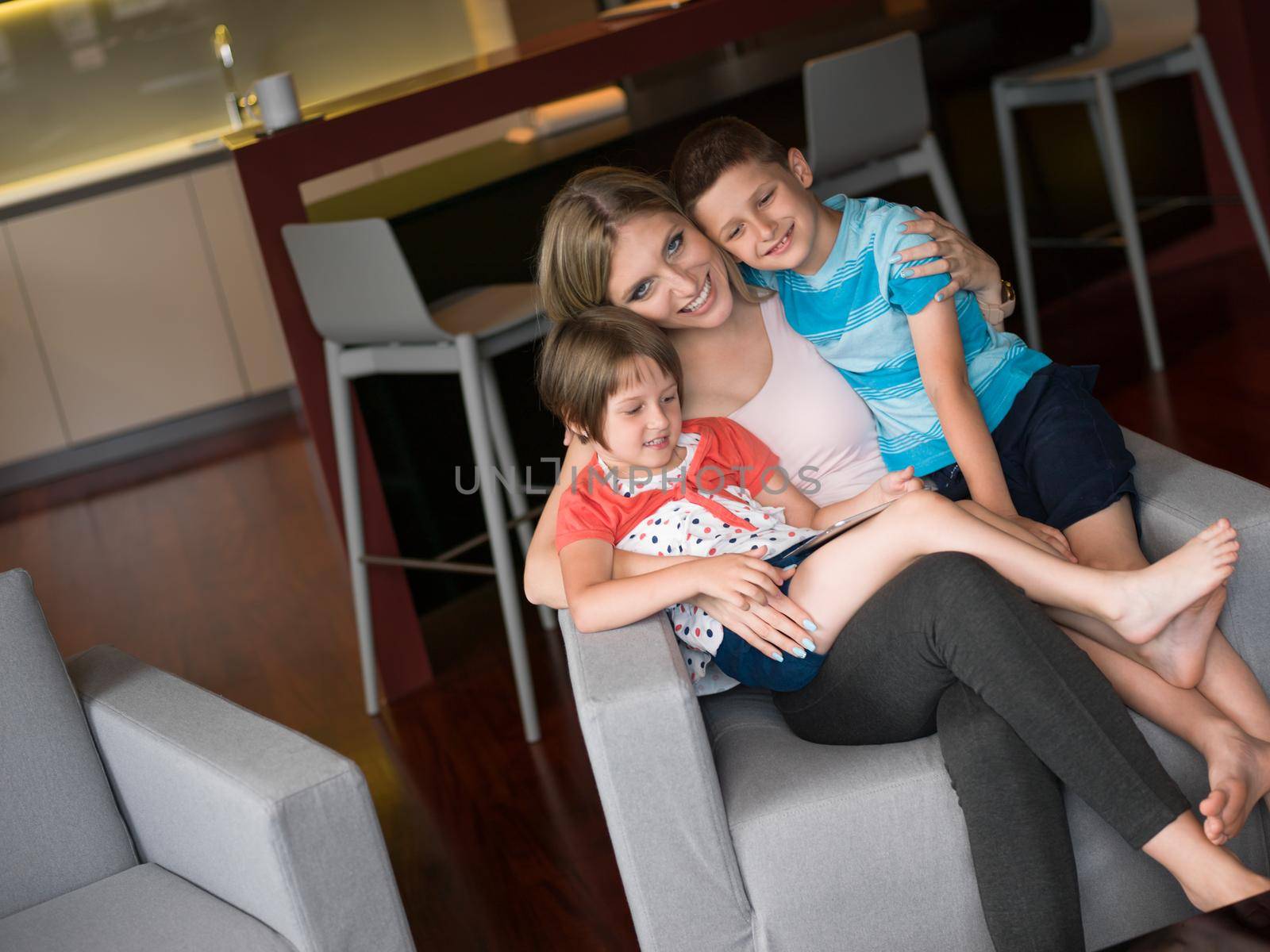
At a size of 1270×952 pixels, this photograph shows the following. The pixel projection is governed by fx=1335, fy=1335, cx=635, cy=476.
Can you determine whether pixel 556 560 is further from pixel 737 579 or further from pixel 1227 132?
pixel 1227 132

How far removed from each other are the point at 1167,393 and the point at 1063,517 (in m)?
1.80

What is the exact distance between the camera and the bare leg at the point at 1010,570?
4.45ft

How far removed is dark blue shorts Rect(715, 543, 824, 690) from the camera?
59.2 inches

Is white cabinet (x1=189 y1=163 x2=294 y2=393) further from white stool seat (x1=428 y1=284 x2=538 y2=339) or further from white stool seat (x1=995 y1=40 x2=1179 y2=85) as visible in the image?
white stool seat (x1=995 y1=40 x2=1179 y2=85)

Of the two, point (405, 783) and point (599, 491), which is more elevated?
point (599, 491)

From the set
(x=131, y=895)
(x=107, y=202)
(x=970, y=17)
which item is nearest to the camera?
(x=131, y=895)

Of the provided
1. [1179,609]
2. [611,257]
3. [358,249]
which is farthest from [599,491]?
[358,249]

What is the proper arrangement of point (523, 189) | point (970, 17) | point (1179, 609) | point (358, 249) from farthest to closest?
point (970, 17), point (523, 189), point (358, 249), point (1179, 609)

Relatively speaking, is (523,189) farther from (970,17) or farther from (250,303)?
(250,303)

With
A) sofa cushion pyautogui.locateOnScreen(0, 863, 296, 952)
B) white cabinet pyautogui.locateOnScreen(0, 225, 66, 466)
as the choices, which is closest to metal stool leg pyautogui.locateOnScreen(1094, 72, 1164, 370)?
sofa cushion pyautogui.locateOnScreen(0, 863, 296, 952)

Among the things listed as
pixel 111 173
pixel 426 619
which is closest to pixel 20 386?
pixel 111 173

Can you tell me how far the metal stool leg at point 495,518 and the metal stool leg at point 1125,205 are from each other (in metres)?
1.80

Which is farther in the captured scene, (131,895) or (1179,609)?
(131,895)

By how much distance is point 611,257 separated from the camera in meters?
1.66
